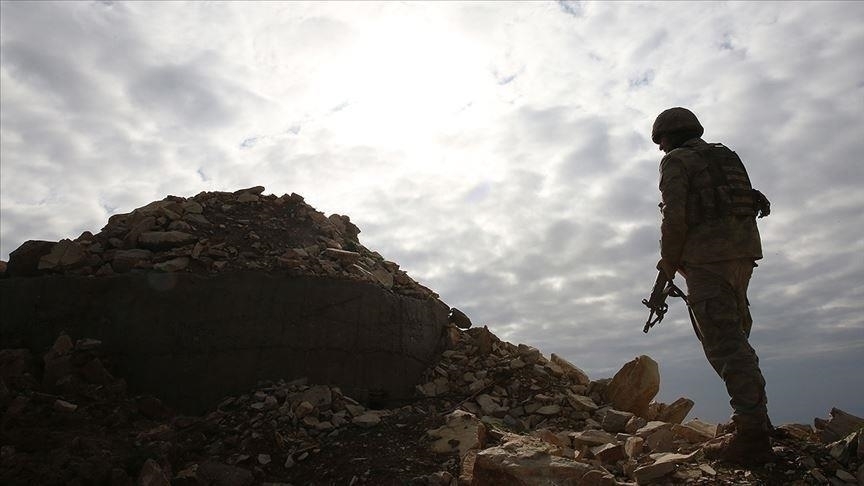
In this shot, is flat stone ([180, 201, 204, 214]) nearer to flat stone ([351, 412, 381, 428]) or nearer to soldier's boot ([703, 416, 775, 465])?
flat stone ([351, 412, 381, 428])

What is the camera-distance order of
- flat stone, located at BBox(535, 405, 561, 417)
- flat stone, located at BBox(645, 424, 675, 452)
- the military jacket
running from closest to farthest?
the military jacket, flat stone, located at BBox(645, 424, 675, 452), flat stone, located at BBox(535, 405, 561, 417)

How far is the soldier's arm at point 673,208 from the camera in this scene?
4457 mm

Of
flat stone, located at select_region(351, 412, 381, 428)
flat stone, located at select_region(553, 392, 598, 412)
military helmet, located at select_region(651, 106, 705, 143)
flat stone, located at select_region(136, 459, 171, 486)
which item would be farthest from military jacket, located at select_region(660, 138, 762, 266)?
flat stone, located at select_region(136, 459, 171, 486)

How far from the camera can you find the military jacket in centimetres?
437

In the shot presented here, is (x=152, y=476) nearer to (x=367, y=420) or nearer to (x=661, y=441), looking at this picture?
(x=367, y=420)

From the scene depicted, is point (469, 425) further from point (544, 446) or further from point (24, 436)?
point (24, 436)

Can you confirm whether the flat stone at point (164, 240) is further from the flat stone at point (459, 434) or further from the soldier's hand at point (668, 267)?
the soldier's hand at point (668, 267)

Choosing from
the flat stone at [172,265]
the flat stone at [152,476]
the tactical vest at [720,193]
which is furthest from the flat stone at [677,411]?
the flat stone at [172,265]

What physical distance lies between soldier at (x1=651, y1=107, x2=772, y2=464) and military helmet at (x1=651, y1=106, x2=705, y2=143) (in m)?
0.17

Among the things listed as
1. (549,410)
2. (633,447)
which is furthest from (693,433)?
(549,410)

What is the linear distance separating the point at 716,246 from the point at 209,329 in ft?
17.5

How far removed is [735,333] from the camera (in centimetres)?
420

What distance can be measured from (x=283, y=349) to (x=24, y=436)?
253cm

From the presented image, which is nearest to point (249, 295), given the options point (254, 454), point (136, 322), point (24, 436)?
point (136, 322)
